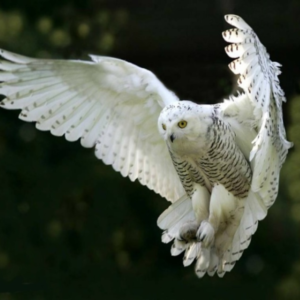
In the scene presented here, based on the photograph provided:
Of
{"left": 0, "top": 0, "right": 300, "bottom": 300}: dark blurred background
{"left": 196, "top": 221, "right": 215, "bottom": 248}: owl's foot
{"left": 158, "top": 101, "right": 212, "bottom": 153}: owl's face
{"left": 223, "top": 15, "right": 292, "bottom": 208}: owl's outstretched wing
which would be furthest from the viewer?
{"left": 0, "top": 0, "right": 300, "bottom": 300}: dark blurred background

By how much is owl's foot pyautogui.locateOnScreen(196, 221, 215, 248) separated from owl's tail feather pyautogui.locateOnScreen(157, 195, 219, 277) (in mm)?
19

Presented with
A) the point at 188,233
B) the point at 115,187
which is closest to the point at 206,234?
the point at 188,233

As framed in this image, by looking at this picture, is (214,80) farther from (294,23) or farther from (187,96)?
(294,23)

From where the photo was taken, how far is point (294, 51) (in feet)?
9.18

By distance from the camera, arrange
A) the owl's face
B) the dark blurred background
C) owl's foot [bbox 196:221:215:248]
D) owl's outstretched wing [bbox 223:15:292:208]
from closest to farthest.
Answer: owl's outstretched wing [bbox 223:15:292:208] → the owl's face → owl's foot [bbox 196:221:215:248] → the dark blurred background

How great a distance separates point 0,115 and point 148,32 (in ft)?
2.73

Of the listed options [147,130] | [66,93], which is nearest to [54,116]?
[66,93]

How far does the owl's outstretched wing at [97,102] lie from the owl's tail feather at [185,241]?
202 millimetres

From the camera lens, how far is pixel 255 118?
73.3 inches

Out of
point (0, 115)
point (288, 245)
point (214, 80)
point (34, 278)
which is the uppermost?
point (214, 80)

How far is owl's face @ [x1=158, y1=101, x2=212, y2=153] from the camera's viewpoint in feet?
5.58

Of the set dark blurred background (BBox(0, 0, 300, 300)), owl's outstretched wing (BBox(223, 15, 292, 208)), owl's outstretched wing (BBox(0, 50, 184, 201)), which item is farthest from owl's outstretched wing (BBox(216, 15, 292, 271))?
dark blurred background (BBox(0, 0, 300, 300))

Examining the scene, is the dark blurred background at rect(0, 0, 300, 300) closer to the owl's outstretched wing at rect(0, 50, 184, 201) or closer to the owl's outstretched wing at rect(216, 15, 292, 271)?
the owl's outstretched wing at rect(0, 50, 184, 201)

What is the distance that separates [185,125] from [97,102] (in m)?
0.38
